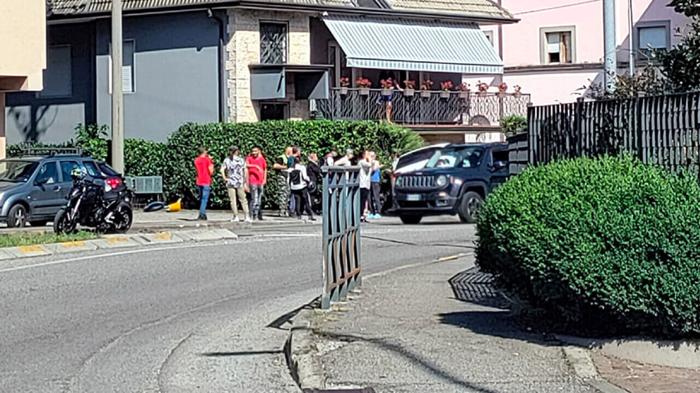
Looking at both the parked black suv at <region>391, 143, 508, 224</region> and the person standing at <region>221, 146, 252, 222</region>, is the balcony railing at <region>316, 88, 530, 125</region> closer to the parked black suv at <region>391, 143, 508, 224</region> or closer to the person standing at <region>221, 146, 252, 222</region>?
the person standing at <region>221, 146, 252, 222</region>

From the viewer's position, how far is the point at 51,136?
4072 centimetres

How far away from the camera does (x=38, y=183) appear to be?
2669cm

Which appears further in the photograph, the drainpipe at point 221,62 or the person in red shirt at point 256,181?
the drainpipe at point 221,62

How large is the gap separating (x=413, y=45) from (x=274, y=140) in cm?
758

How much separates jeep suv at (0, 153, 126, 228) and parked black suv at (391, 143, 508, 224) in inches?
245

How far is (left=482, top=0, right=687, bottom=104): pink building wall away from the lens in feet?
159

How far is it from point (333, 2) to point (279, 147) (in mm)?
6379

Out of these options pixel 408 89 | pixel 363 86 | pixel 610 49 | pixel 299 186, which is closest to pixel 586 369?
pixel 610 49

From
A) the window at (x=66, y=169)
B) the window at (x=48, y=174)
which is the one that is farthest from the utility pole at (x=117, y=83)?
the window at (x=48, y=174)

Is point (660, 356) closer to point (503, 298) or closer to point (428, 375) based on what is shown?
point (428, 375)

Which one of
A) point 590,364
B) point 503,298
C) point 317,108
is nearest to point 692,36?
point 503,298

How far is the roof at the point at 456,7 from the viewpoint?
1572 inches

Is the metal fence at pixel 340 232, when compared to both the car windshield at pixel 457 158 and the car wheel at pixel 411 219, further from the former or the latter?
the car wheel at pixel 411 219

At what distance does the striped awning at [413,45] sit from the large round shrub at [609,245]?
27004 millimetres
